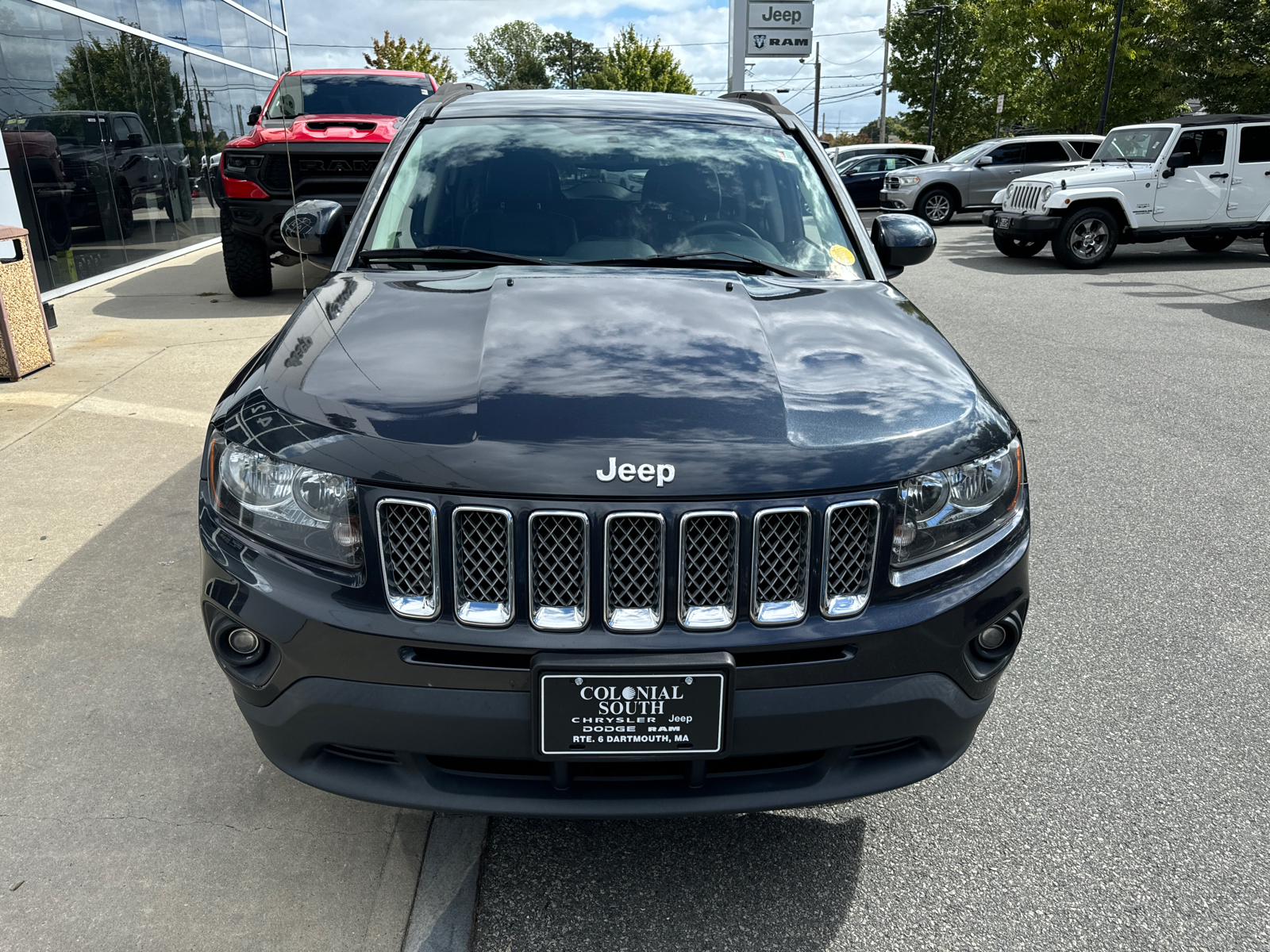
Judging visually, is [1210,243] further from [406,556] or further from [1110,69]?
[406,556]

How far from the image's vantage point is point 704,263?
2.99m

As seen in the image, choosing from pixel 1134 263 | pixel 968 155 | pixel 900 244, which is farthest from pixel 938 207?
pixel 900 244

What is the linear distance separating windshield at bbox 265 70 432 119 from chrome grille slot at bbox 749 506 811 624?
9.75 meters

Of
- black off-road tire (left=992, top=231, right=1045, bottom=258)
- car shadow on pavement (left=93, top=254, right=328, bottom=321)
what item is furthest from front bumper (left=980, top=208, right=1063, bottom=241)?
car shadow on pavement (left=93, top=254, right=328, bottom=321)

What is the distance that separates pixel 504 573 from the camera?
6.07ft

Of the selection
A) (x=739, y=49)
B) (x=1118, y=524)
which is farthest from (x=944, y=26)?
(x=1118, y=524)

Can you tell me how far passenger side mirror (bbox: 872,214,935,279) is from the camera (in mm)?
3492

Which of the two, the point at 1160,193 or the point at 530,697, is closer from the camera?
the point at 530,697

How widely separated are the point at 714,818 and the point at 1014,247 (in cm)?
1435

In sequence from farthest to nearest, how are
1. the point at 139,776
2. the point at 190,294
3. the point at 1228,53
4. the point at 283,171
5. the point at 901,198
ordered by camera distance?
the point at 901,198 < the point at 1228,53 < the point at 190,294 < the point at 283,171 < the point at 139,776

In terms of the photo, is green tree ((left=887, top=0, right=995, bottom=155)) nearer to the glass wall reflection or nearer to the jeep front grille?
the jeep front grille

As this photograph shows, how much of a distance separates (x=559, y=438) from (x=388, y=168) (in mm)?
1841

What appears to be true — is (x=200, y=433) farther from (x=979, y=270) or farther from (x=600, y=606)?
(x=979, y=270)

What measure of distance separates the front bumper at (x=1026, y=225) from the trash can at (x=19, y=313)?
38.8 feet
